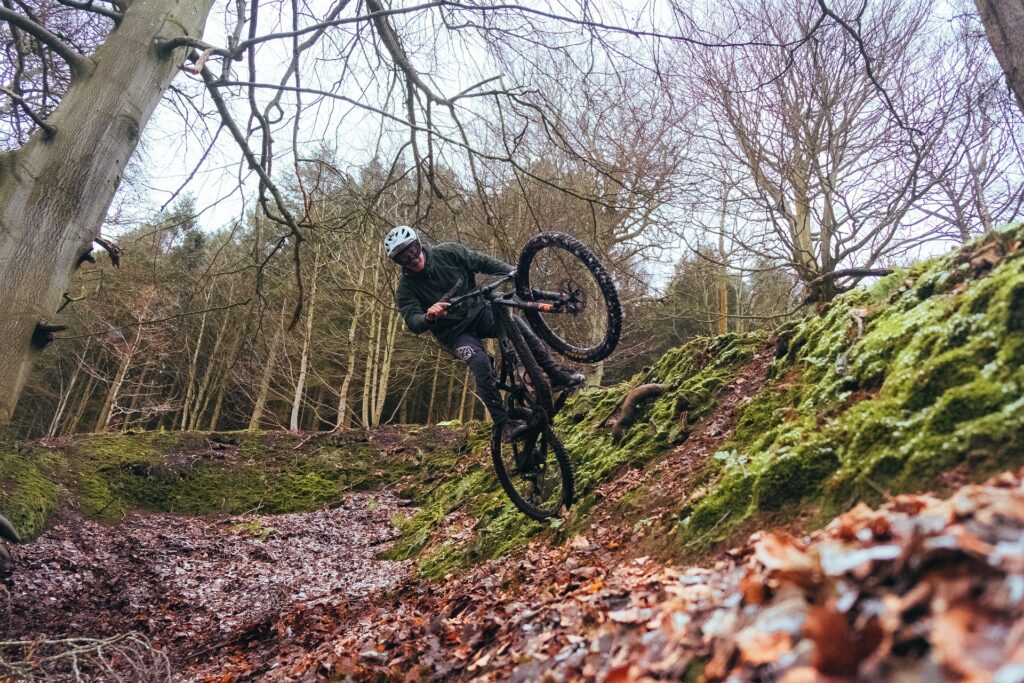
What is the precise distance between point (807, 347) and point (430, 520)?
5.58m

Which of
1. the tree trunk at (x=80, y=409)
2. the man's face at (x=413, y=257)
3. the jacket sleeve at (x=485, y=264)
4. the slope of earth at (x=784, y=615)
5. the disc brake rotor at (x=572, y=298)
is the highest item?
the jacket sleeve at (x=485, y=264)

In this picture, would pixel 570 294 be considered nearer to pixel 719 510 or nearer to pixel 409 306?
pixel 409 306

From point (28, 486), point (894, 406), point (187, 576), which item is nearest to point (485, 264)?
point (894, 406)

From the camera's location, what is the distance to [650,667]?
2.12 metres

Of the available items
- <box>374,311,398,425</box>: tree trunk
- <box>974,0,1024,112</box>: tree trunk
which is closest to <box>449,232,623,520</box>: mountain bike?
<box>974,0,1024,112</box>: tree trunk

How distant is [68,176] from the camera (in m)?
3.93

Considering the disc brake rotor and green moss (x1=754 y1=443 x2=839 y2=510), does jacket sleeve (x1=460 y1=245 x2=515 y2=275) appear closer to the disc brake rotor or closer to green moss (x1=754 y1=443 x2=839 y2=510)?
the disc brake rotor

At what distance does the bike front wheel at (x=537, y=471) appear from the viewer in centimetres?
506

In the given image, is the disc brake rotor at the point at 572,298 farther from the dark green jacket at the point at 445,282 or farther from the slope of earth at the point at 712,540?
the slope of earth at the point at 712,540

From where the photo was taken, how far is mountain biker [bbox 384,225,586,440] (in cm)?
484

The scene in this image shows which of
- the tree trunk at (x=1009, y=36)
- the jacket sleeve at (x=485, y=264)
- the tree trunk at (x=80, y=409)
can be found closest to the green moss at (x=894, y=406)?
the tree trunk at (x=1009, y=36)

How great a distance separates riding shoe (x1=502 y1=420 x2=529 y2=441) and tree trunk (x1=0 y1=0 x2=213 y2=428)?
339cm

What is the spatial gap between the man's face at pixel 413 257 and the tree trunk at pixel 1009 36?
469 cm

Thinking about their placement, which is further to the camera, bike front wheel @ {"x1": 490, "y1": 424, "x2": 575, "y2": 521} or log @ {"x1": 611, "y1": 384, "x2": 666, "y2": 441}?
log @ {"x1": 611, "y1": 384, "x2": 666, "y2": 441}
